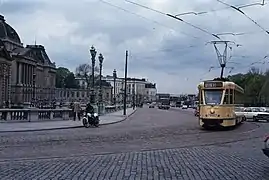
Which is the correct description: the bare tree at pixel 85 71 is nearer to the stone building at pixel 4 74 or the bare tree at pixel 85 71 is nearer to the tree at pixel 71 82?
the tree at pixel 71 82

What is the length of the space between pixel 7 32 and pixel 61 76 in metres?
57.2

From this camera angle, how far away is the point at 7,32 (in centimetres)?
11756

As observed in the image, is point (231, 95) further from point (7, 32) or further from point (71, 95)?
point (71, 95)

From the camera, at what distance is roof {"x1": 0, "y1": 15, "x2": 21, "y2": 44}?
374 feet

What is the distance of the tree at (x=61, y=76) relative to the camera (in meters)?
166

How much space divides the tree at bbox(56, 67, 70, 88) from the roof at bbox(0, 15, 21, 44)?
4057 cm

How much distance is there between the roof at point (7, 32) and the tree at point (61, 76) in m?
40.6

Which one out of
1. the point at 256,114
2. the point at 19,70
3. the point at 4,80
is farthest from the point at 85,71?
the point at 256,114

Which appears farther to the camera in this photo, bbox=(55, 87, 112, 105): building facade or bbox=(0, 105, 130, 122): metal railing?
bbox=(55, 87, 112, 105): building facade

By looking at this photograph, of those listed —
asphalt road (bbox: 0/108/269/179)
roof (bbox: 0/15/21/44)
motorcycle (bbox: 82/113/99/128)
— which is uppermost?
roof (bbox: 0/15/21/44)

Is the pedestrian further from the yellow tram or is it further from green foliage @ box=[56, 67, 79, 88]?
green foliage @ box=[56, 67, 79, 88]

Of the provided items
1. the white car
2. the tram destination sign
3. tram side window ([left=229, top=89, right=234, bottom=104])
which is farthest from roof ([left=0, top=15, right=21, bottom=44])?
tram side window ([left=229, top=89, right=234, bottom=104])

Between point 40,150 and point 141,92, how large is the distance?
564 feet

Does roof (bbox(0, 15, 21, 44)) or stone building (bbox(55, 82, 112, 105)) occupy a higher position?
roof (bbox(0, 15, 21, 44))
